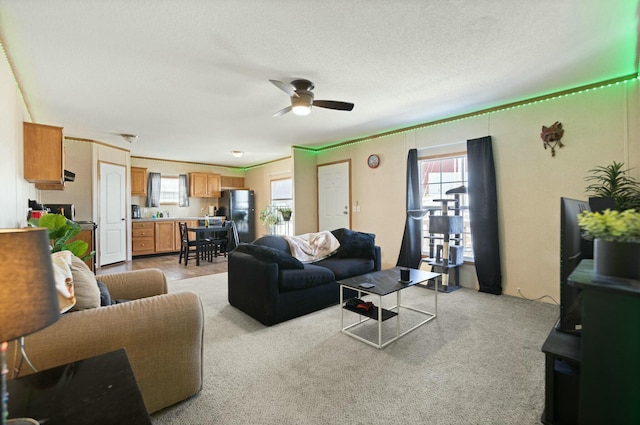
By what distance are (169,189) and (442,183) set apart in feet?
22.3

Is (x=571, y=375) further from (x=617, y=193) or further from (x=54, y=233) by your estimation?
(x=54, y=233)

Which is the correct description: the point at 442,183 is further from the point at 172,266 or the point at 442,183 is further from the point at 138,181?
the point at 138,181

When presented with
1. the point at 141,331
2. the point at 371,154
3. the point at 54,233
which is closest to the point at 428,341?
the point at 141,331

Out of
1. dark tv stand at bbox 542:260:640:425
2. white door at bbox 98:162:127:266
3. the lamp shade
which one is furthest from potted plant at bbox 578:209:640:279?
white door at bbox 98:162:127:266

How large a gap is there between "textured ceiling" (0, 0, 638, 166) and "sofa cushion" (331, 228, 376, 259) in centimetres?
176

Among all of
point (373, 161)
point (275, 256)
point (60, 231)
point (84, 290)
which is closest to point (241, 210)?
point (373, 161)

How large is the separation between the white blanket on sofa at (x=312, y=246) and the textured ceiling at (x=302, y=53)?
5.74 feet

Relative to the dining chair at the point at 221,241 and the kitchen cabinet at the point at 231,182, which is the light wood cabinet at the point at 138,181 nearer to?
the kitchen cabinet at the point at 231,182

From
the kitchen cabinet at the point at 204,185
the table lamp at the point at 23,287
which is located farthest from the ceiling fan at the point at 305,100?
the kitchen cabinet at the point at 204,185

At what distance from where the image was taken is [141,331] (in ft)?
4.91

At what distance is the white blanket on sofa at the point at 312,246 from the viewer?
149 inches

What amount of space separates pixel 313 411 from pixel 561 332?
1.41m

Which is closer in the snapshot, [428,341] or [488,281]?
[428,341]

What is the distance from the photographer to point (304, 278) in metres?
3.05
